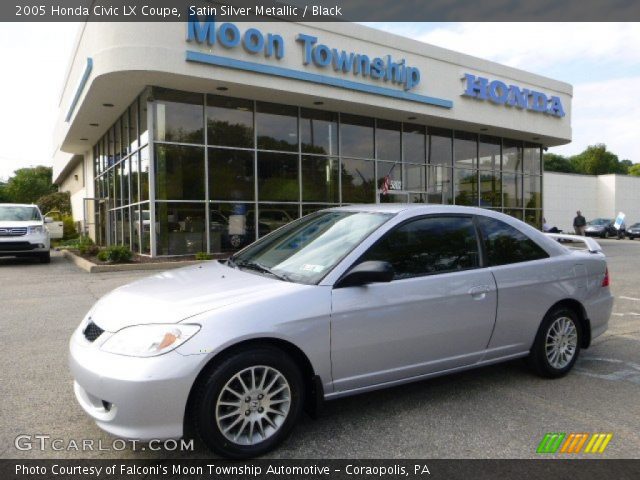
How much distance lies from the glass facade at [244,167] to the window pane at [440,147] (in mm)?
43

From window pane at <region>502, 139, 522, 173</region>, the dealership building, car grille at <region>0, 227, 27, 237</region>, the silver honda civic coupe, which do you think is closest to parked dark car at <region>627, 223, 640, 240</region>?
window pane at <region>502, 139, 522, 173</region>

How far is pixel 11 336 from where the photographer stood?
562cm

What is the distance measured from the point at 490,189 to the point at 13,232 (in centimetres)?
1865

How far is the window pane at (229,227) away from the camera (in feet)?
48.5

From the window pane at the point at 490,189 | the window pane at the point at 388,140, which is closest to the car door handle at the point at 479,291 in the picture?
the window pane at the point at 388,140

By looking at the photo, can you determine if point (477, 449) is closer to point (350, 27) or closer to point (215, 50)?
point (215, 50)

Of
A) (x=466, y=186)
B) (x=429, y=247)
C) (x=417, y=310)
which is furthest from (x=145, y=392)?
(x=466, y=186)

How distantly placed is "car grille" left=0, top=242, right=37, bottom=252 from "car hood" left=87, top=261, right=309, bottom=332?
1168 cm

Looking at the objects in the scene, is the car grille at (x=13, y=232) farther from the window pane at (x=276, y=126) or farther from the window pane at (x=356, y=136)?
the window pane at (x=356, y=136)

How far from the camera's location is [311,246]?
364cm

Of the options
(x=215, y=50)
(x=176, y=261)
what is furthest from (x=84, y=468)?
(x=215, y=50)

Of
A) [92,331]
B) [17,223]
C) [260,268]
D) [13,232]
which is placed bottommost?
[92,331]

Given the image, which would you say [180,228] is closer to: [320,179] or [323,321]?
[320,179]

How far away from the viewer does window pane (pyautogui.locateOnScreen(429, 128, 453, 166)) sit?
19.8m
